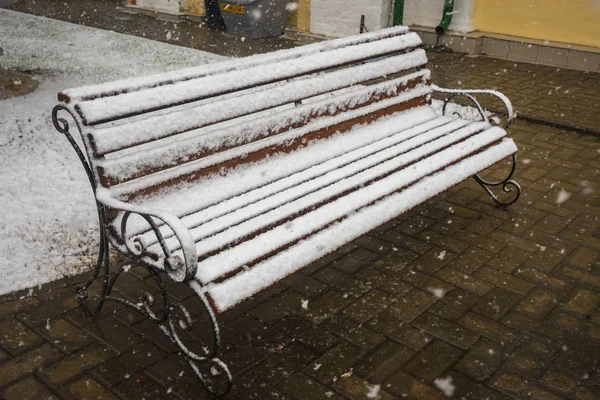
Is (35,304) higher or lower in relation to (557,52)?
lower

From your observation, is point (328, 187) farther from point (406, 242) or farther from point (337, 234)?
point (406, 242)

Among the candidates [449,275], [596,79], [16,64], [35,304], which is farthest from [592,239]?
[16,64]

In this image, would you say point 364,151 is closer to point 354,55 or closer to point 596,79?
point 354,55

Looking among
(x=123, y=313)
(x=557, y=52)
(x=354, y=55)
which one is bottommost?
(x=123, y=313)

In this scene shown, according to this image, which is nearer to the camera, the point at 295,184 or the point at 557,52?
the point at 295,184

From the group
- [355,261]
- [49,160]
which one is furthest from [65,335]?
[49,160]

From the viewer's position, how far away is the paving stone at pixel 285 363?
2845 mm

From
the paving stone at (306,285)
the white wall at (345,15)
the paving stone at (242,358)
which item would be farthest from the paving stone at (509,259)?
the white wall at (345,15)

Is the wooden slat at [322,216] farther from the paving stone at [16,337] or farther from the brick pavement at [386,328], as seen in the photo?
the paving stone at [16,337]

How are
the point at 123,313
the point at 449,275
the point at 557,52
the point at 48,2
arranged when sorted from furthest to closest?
the point at 48,2 → the point at 557,52 → the point at 449,275 → the point at 123,313

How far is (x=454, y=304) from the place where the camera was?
3361mm

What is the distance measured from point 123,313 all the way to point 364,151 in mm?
1769

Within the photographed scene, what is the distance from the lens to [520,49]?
8.71 metres

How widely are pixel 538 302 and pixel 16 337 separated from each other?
286cm
